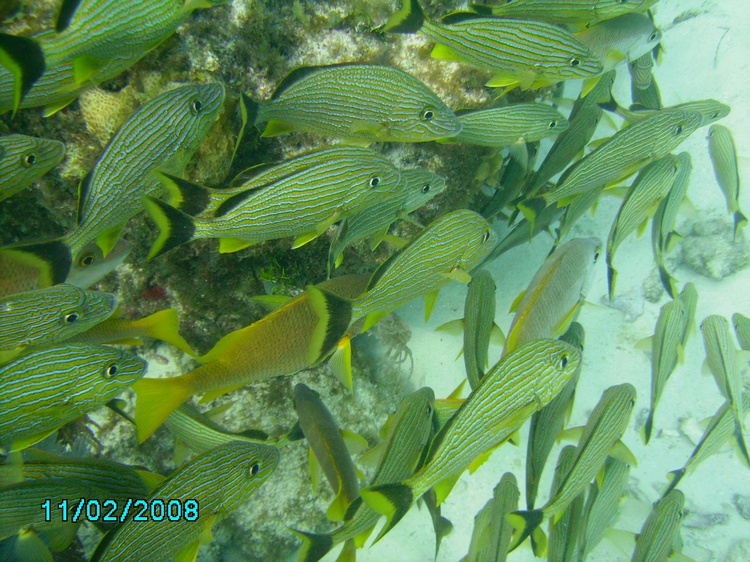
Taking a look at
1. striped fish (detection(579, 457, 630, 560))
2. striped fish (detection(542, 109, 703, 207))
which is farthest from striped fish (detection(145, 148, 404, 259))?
striped fish (detection(579, 457, 630, 560))

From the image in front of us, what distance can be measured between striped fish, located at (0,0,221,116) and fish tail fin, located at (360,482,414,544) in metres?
2.58

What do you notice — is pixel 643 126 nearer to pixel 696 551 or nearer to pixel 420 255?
pixel 420 255

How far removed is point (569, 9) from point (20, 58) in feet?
11.8

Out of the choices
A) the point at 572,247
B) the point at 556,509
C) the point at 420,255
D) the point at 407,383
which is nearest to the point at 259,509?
the point at 407,383

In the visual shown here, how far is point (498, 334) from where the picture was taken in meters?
3.10

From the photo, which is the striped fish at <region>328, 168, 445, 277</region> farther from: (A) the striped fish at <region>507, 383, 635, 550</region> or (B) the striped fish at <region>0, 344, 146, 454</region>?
(A) the striped fish at <region>507, 383, 635, 550</region>

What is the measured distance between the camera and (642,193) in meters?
3.38

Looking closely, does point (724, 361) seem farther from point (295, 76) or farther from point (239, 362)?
point (295, 76)

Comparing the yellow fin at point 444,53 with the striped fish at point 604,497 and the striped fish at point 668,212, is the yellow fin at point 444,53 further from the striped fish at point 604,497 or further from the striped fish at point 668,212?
the striped fish at point 604,497

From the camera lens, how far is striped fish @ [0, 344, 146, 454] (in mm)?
2051

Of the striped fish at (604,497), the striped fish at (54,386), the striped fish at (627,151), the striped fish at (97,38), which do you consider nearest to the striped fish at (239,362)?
the striped fish at (54,386)

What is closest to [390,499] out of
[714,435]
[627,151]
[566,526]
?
[566,526]

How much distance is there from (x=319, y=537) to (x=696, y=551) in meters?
5.95

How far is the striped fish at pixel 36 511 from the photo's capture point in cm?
213
